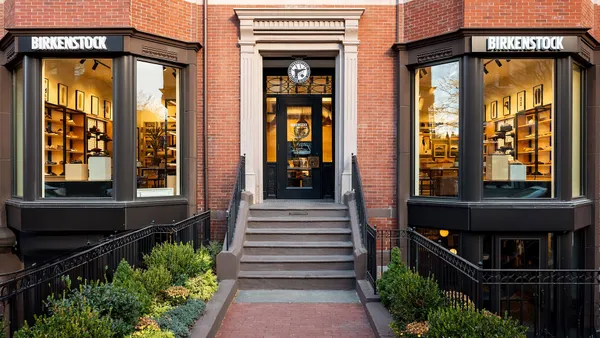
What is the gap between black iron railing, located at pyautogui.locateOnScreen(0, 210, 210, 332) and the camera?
5.14 meters

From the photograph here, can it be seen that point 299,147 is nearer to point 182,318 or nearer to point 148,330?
point 182,318

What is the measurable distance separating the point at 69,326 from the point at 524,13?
9.47m

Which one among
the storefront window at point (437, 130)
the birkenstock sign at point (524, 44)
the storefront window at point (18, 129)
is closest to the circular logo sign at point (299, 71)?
the storefront window at point (437, 130)

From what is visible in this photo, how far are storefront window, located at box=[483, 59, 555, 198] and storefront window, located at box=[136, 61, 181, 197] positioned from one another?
648 cm

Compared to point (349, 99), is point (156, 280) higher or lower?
lower

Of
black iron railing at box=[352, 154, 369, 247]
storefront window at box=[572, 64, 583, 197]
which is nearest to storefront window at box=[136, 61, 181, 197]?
black iron railing at box=[352, 154, 369, 247]

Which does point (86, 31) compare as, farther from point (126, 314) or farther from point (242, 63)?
point (126, 314)

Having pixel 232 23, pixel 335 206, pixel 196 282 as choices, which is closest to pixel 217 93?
pixel 232 23

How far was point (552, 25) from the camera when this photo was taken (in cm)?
1001

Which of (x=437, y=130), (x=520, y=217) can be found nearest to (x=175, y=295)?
(x=437, y=130)

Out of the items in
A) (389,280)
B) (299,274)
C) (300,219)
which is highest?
(300,219)

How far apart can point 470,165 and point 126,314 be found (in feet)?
23.3

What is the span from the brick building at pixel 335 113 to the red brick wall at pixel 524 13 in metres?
0.03

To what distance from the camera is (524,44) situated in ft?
32.8
